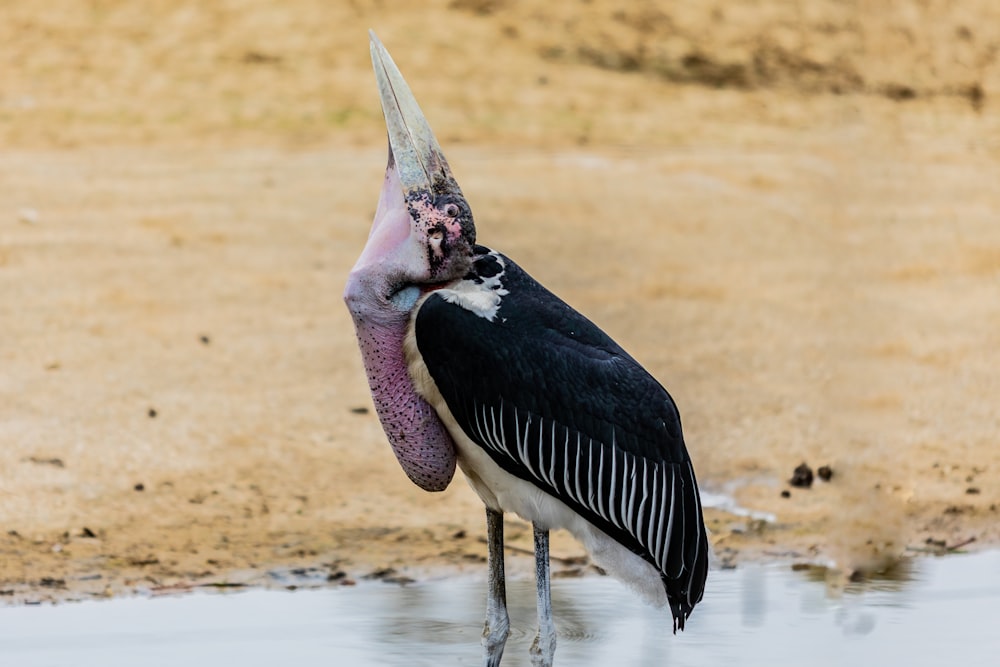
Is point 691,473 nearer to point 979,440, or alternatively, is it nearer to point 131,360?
point 979,440

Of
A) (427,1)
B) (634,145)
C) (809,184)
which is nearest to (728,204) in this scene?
(809,184)

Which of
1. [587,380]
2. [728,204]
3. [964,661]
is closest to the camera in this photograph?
[587,380]

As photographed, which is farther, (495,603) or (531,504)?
(495,603)

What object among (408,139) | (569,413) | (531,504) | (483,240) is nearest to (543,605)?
(531,504)

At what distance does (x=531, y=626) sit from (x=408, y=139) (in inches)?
62.6

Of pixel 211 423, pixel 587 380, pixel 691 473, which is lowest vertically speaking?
pixel 211 423

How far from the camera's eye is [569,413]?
12.3 ft

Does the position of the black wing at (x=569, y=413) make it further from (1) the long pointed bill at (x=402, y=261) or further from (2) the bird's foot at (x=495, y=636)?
(2) the bird's foot at (x=495, y=636)

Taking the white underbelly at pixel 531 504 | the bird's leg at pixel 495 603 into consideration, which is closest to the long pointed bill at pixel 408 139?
the white underbelly at pixel 531 504

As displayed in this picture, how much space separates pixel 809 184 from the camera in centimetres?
1105

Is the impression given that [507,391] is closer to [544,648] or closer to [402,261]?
[402,261]

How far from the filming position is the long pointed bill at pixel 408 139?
3707 millimetres

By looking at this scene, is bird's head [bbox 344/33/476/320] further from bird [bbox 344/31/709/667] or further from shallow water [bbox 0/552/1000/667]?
shallow water [bbox 0/552/1000/667]

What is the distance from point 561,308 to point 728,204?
270 inches
